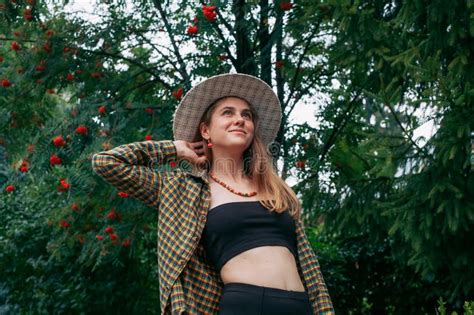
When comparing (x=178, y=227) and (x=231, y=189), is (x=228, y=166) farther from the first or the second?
(x=178, y=227)

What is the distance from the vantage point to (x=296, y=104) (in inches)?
246

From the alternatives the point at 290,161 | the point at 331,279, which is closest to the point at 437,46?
the point at 290,161

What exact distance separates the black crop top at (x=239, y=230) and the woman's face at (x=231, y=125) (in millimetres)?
293

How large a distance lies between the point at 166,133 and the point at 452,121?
2.17 metres

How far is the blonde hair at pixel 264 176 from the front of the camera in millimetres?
2673

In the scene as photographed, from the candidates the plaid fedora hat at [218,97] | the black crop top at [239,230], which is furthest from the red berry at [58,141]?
the black crop top at [239,230]

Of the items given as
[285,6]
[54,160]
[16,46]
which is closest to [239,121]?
[285,6]

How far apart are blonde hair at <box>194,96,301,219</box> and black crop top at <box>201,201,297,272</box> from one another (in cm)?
5

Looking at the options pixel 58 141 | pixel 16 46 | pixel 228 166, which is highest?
pixel 16 46

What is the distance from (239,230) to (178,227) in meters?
0.24

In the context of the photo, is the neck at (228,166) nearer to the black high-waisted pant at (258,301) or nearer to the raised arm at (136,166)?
the raised arm at (136,166)

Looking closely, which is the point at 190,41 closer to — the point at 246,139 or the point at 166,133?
the point at 166,133

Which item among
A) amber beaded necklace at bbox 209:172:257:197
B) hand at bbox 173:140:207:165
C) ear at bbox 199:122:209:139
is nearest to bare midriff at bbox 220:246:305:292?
amber beaded necklace at bbox 209:172:257:197

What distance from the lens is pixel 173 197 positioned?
267 centimetres
